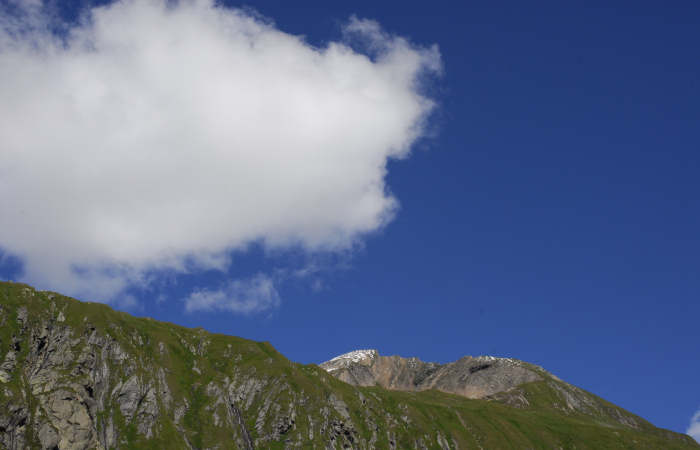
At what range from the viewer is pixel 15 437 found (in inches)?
7594

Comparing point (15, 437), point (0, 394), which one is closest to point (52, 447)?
point (15, 437)

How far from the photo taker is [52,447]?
200 metres

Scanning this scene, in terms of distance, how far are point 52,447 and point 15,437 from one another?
40.8 ft

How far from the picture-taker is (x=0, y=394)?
7741 inches

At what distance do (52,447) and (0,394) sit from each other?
24.6 m

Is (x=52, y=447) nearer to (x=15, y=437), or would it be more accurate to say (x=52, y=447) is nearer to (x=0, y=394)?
(x=15, y=437)

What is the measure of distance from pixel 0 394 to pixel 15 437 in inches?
598

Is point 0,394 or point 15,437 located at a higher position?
point 0,394

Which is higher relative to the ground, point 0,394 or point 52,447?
point 0,394
